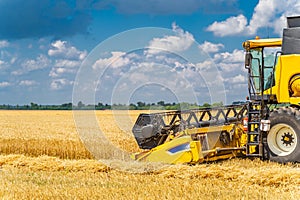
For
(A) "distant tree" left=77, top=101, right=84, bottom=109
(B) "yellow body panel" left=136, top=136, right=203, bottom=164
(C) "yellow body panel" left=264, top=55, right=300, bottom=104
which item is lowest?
(B) "yellow body panel" left=136, top=136, right=203, bottom=164

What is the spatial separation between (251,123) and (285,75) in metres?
1.17

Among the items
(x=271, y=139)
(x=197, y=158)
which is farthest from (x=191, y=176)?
(x=271, y=139)

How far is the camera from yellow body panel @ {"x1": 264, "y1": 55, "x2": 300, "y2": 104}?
922cm

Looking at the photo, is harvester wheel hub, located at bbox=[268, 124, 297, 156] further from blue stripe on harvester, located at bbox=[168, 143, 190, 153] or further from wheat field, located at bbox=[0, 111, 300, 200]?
blue stripe on harvester, located at bbox=[168, 143, 190, 153]

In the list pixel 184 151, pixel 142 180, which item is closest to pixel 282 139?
pixel 184 151

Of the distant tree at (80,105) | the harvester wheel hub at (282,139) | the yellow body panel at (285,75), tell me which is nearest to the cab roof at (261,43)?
the yellow body panel at (285,75)

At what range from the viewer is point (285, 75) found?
936 cm

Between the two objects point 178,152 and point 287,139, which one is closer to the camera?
point 178,152

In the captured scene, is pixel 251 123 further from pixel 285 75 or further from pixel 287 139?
pixel 285 75

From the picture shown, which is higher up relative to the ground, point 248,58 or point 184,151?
point 248,58

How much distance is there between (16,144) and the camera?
44.2 feet

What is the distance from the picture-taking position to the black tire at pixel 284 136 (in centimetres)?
902

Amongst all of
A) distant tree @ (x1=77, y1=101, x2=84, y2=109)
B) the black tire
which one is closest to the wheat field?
the black tire

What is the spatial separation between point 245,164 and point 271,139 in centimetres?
80
